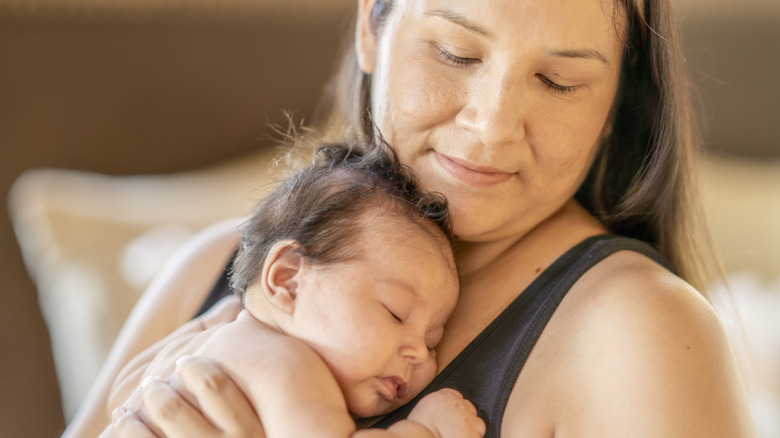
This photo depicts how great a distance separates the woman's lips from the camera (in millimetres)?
982

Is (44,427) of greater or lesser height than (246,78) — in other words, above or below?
below

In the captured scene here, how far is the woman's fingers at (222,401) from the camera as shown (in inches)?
33.5

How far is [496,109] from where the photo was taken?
36.5 inches

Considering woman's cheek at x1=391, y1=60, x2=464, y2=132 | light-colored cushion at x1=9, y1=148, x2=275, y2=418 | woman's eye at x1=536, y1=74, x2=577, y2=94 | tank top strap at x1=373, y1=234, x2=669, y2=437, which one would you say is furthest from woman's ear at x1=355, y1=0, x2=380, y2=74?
light-colored cushion at x1=9, y1=148, x2=275, y2=418

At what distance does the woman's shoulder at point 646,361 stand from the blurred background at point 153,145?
1179 millimetres

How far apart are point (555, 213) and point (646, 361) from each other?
0.37m

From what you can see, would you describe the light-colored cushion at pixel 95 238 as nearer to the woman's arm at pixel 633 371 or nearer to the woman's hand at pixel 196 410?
the woman's hand at pixel 196 410

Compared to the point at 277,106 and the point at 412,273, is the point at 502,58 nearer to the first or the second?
the point at 412,273

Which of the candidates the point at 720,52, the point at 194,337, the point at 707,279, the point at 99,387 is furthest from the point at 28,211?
the point at 720,52

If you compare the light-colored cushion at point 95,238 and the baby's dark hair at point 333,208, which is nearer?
Result: the baby's dark hair at point 333,208

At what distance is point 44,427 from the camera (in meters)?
1.97

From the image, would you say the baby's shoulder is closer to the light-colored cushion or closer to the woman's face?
the woman's face

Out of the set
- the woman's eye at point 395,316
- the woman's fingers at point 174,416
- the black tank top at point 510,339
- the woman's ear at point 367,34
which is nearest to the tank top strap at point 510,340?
the black tank top at point 510,339

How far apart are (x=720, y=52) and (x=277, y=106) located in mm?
1514
